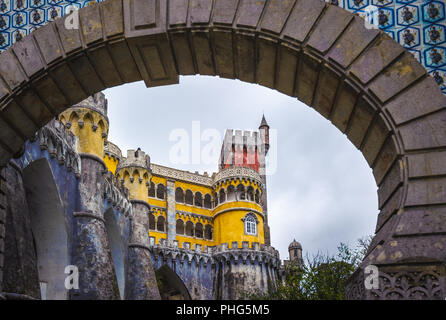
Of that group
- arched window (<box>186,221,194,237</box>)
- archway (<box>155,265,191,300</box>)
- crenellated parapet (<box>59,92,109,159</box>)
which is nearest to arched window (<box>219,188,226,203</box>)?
arched window (<box>186,221,194,237</box>)

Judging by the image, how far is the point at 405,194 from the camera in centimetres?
478

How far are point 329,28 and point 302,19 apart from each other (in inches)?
12.2

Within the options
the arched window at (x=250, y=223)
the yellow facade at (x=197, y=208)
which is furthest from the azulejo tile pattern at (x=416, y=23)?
the arched window at (x=250, y=223)

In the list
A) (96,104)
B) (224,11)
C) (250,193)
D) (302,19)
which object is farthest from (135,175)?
(302,19)

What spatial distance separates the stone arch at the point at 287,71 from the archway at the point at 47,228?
12.7 meters

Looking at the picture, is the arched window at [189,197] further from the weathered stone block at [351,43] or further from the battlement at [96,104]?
the weathered stone block at [351,43]

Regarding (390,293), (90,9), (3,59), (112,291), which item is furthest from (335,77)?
(112,291)

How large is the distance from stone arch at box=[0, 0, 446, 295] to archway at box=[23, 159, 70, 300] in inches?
499

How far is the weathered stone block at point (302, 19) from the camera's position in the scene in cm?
558

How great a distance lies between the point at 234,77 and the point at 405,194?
8.49 ft

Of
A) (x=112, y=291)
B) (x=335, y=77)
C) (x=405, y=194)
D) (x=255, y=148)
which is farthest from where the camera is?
(x=255, y=148)

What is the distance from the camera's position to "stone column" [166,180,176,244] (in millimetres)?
48438

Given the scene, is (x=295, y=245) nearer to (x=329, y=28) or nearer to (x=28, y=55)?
(x=28, y=55)
